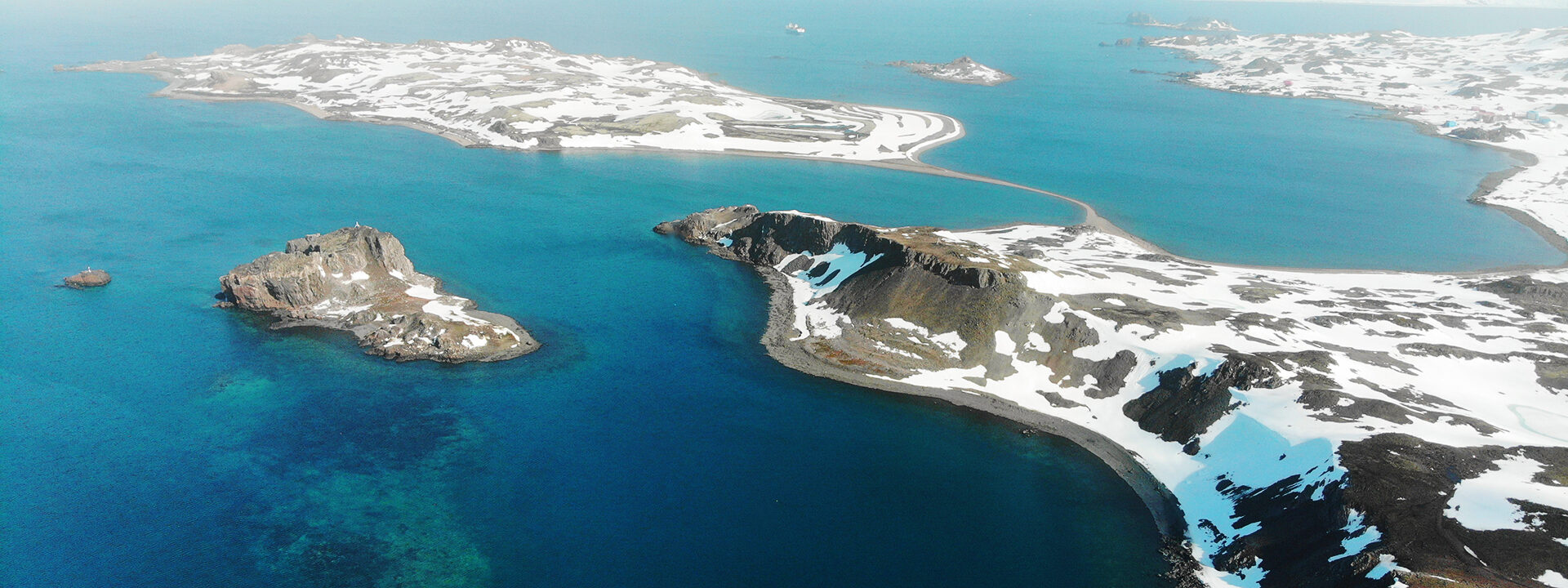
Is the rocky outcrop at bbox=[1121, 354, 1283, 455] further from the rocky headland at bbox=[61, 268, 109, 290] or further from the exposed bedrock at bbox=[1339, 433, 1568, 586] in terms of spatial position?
the rocky headland at bbox=[61, 268, 109, 290]

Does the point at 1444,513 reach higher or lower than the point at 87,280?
lower

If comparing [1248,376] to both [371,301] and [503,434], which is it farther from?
[371,301]

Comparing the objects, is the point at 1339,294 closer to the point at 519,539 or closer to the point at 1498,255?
the point at 1498,255

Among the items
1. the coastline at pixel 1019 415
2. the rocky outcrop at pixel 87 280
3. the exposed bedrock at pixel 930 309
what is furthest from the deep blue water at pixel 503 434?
the exposed bedrock at pixel 930 309

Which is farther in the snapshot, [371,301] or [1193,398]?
[371,301]

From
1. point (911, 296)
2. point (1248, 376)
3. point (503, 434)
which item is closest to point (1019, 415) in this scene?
point (1248, 376)

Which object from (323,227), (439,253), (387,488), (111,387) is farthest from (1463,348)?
(323,227)
